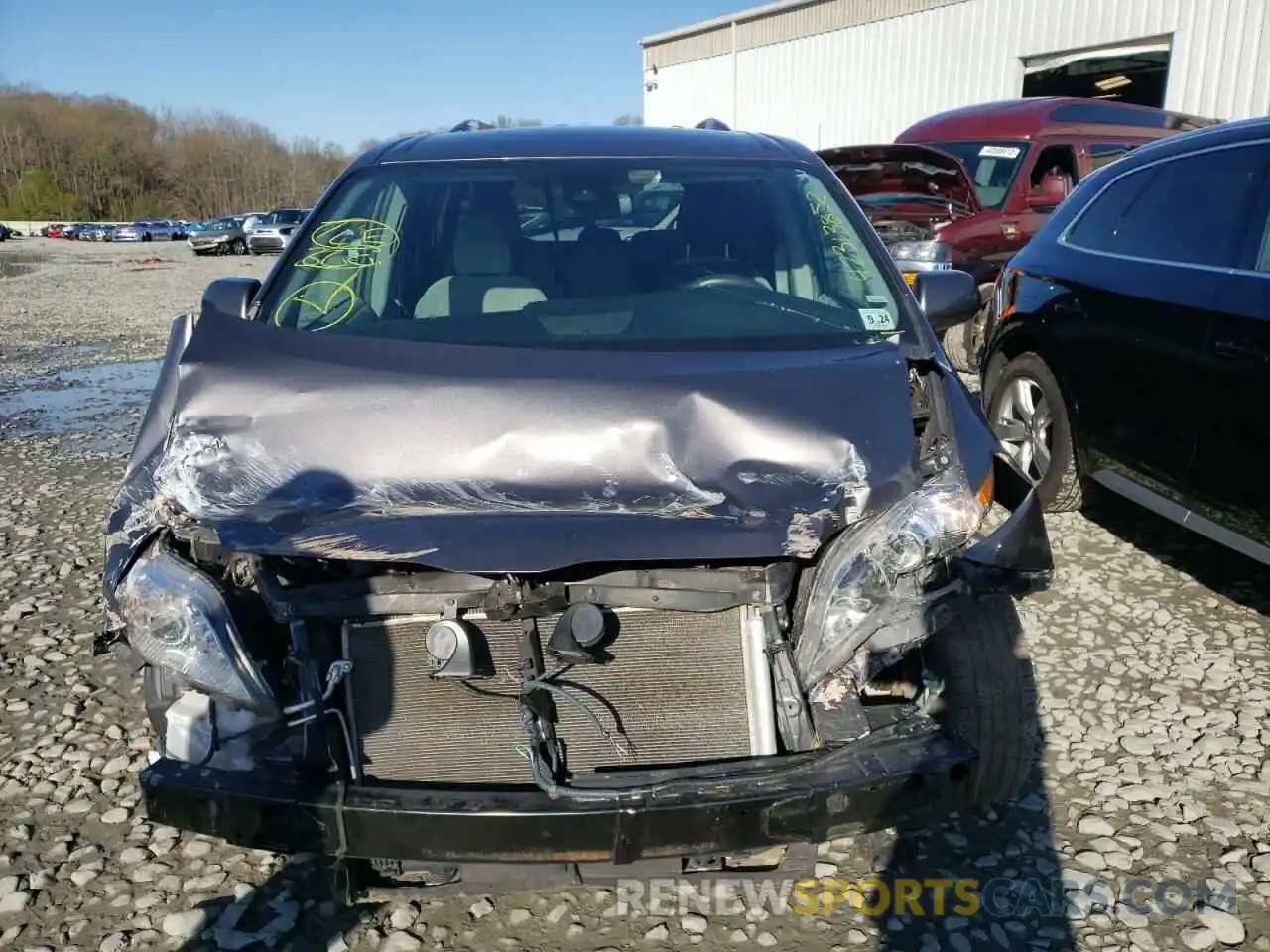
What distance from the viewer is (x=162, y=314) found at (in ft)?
46.7

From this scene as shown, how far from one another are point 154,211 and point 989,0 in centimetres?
7711

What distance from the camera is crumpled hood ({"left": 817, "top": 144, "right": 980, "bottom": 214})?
8.08 metres

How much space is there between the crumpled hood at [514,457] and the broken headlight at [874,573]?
2.3 inches

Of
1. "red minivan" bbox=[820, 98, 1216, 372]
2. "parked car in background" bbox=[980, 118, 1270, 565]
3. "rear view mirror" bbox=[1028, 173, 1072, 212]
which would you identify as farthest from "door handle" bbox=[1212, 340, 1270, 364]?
"rear view mirror" bbox=[1028, 173, 1072, 212]

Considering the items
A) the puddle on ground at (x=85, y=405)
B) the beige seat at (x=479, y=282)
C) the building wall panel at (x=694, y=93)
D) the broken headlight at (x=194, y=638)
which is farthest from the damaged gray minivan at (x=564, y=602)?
the building wall panel at (x=694, y=93)

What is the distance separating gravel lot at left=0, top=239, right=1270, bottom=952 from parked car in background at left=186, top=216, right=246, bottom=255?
34.2m

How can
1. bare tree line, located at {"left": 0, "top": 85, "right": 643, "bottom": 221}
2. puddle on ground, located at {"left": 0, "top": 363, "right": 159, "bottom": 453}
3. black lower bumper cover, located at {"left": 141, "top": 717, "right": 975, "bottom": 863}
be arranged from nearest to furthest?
1. black lower bumper cover, located at {"left": 141, "top": 717, "right": 975, "bottom": 863}
2. puddle on ground, located at {"left": 0, "top": 363, "right": 159, "bottom": 453}
3. bare tree line, located at {"left": 0, "top": 85, "right": 643, "bottom": 221}

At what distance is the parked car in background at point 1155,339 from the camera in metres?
3.34

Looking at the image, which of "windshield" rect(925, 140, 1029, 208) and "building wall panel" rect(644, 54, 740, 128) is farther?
"building wall panel" rect(644, 54, 740, 128)

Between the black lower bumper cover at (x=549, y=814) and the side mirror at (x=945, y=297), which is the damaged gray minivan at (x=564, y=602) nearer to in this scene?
the black lower bumper cover at (x=549, y=814)

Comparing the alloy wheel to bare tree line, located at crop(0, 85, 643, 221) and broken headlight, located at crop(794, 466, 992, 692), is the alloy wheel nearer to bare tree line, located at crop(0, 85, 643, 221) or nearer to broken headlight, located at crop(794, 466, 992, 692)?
broken headlight, located at crop(794, 466, 992, 692)

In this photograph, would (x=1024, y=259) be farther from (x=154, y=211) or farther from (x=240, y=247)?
(x=154, y=211)

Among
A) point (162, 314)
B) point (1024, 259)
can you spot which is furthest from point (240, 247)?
point (1024, 259)
